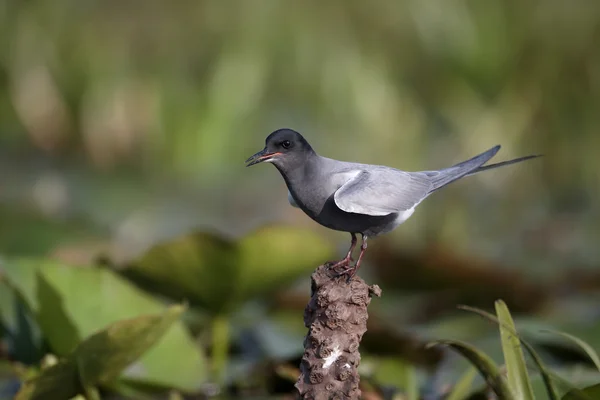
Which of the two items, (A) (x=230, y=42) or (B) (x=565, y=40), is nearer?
(B) (x=565, y=40)

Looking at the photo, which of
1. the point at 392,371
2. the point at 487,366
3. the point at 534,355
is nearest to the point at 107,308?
the point at 392,371

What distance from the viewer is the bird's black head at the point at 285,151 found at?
7.38ft

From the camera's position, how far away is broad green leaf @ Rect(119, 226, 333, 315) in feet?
10.8

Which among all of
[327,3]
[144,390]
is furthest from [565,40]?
[144,390]

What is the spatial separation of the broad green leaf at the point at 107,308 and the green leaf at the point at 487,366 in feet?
3.78

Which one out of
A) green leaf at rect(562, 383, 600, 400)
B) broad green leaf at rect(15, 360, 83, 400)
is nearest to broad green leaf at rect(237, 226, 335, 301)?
broad green leaf at rect(15, 360, 83, 400)

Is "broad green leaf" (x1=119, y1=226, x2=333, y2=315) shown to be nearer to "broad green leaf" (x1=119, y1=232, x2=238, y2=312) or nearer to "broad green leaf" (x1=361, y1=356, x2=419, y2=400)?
"broad green leaf" (x1=119, y1=232, x2=238, y2=312)

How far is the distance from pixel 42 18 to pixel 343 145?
296 cm

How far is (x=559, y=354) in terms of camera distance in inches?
141

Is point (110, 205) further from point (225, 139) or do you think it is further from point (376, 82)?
point (376, 82)

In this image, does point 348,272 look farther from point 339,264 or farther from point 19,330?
point 19,330

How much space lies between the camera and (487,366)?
2.27 meters

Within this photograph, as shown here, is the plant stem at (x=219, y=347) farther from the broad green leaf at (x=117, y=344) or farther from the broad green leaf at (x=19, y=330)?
the broad green leaf at (x=117, y=344)

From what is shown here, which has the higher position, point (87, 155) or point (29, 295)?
point (87, 155)
